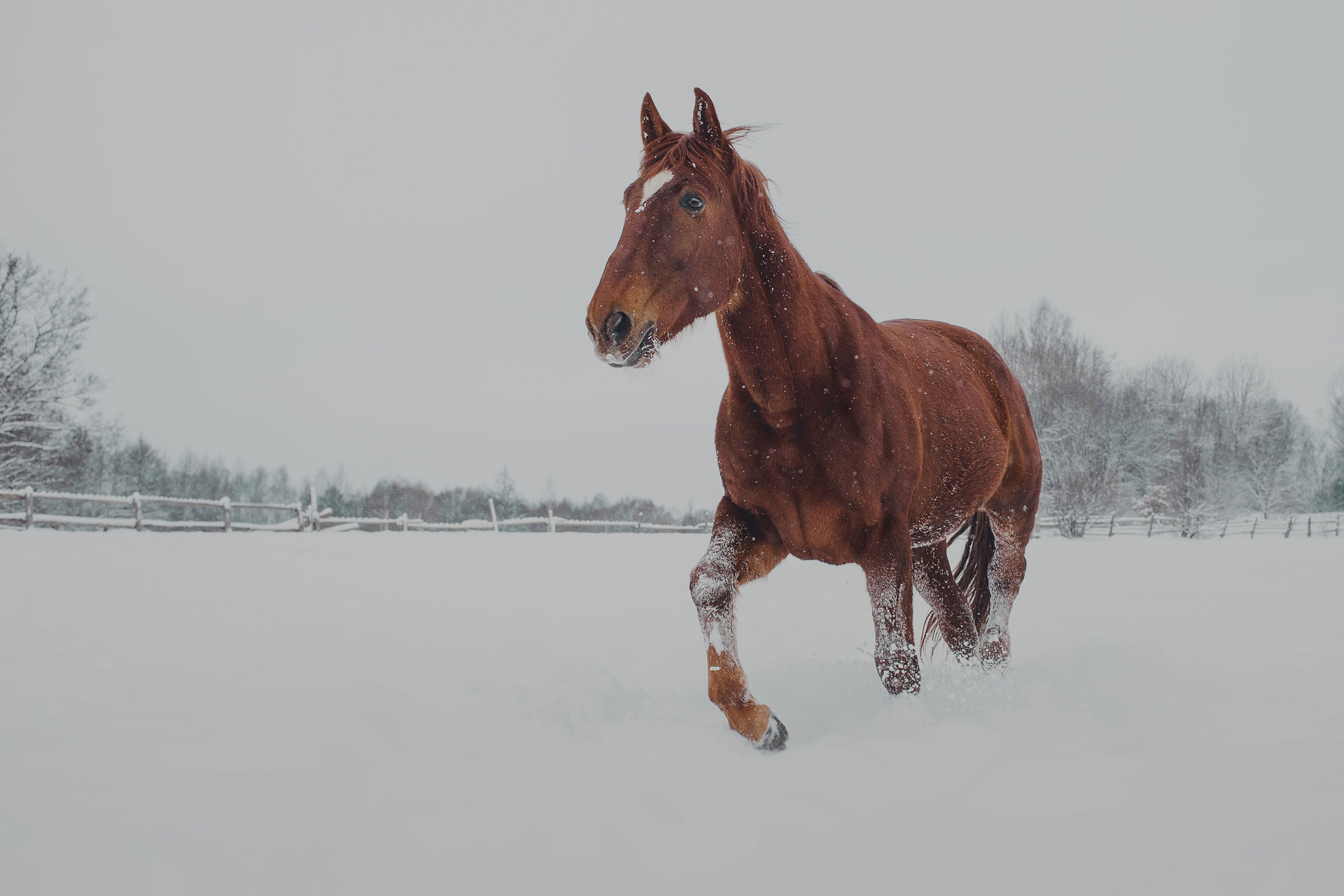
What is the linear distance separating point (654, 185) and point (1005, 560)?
3.27 m

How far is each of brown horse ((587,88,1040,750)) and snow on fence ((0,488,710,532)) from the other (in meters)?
16.6

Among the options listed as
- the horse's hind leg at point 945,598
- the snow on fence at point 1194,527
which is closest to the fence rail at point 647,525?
the snow on fence at point 1194,527

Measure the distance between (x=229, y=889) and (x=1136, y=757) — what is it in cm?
238

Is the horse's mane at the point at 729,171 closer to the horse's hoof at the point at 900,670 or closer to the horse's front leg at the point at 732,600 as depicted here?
the horse's front leg at the point at 732,600

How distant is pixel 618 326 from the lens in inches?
88.3

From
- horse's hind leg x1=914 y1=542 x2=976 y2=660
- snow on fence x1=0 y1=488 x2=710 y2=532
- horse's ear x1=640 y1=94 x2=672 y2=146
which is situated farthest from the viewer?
snow on fence x1=0 y1=488 x2=710 y2=532

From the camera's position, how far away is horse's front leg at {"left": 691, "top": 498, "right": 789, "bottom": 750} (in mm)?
2488

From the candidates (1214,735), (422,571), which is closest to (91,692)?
(1214,735)

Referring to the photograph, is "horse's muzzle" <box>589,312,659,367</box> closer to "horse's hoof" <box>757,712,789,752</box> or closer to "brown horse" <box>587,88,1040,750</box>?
"brown horse" <box>587,88,1040,750</box>

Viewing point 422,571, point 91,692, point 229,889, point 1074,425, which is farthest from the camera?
point 1074,425

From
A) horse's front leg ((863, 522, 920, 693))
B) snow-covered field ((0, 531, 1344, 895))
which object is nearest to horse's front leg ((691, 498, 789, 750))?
snow-covered field ((0, 531, 1344, 895))

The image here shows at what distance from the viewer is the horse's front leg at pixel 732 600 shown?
2488 millimetres

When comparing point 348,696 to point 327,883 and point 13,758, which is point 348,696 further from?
point 327,883

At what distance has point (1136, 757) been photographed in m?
2.01
